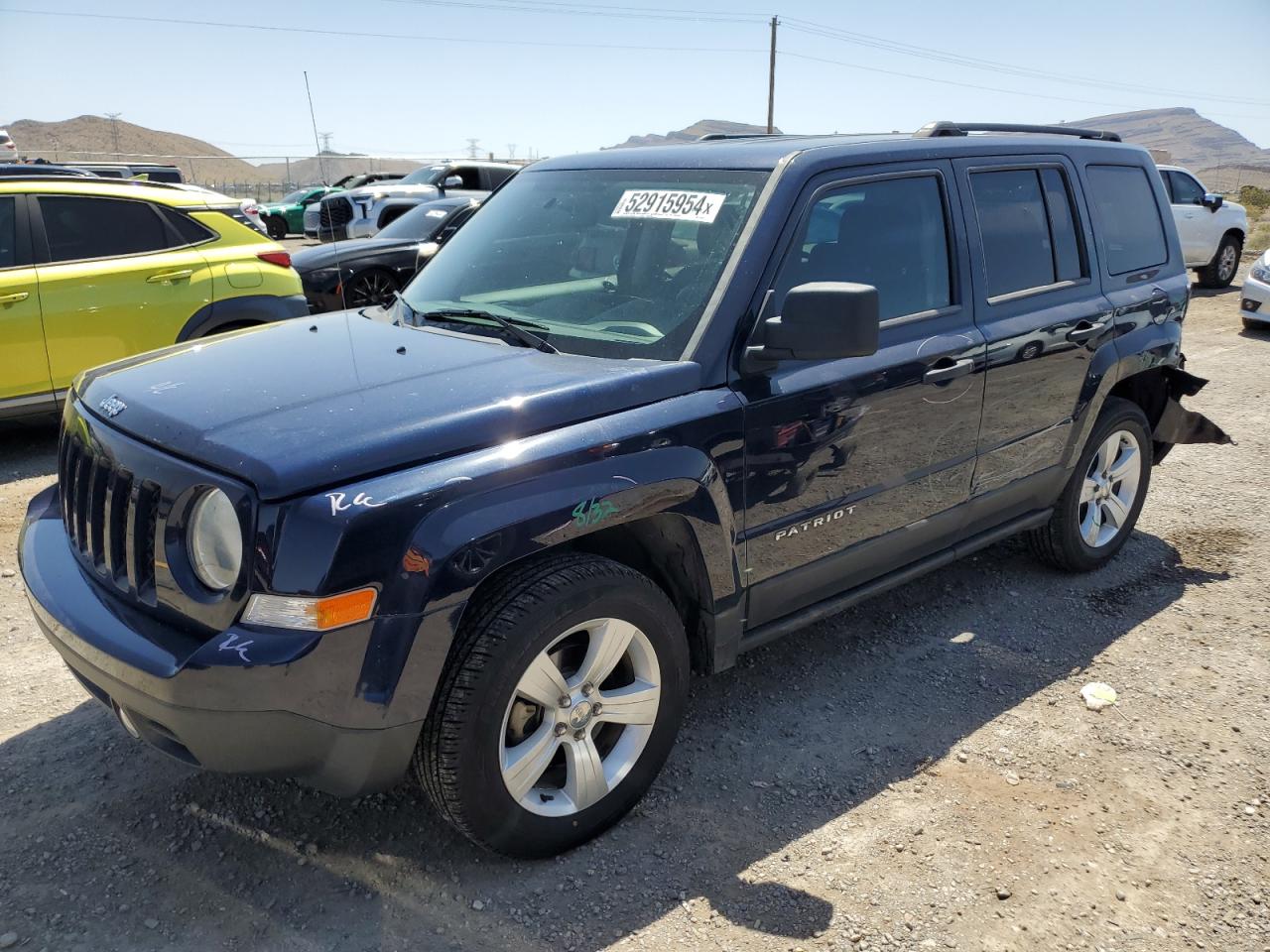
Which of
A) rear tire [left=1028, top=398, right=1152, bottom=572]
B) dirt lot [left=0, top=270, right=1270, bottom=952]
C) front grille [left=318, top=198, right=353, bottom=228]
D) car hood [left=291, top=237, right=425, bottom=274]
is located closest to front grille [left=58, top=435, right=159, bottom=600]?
dirt lot [left=0, top=270, right=1270, bottom=952]

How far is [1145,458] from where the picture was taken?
16.2 ft

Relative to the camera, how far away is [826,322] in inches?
110

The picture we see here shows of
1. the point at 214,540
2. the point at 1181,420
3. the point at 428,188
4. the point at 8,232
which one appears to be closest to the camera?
the point at 214,540

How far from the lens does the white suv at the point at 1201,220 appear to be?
48.2ft

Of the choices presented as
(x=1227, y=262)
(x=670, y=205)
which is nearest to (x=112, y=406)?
(x=670, y=205)

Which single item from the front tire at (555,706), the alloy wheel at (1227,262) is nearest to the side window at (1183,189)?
the alloy wheel at (1227,262)

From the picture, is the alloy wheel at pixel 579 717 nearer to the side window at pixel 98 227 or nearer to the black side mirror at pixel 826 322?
the black side mirror at pixel 826 322

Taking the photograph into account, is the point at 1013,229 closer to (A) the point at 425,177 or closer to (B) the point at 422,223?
(B) the point at 422,223

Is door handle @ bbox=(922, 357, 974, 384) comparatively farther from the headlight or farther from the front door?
the headlight

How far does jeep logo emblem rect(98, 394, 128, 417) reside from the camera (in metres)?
2.81

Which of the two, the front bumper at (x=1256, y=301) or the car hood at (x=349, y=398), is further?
the front bumper at (x=1256, y=301)

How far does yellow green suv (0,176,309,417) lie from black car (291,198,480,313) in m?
2.00

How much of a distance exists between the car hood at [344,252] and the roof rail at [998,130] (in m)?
6.57

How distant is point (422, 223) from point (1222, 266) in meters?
12.3
